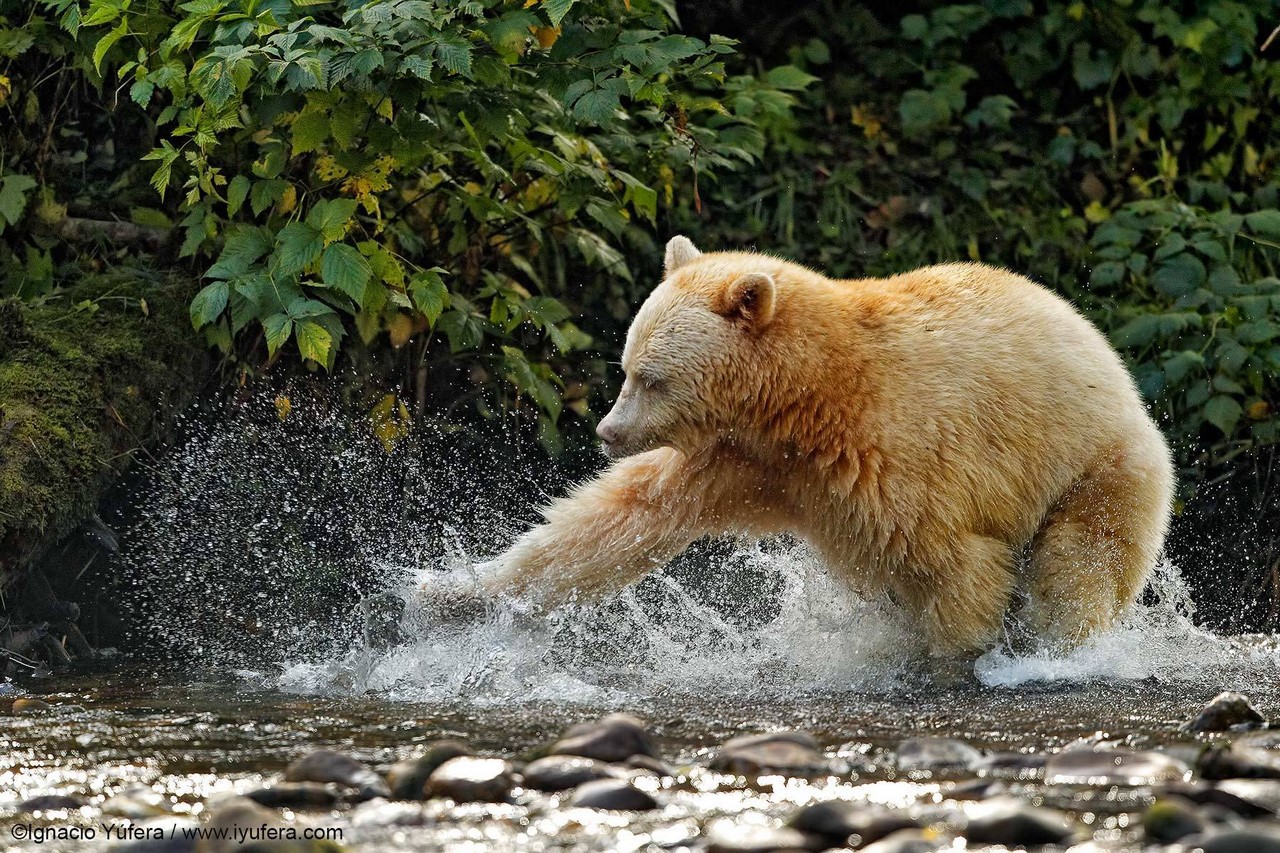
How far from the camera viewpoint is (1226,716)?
12.8ft

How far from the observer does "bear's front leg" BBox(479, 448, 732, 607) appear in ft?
16.9

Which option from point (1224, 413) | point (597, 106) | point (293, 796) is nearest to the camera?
point (293, 796)

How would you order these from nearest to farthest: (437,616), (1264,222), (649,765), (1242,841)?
(1242,841), (649,765), (437,616), (1264,222)

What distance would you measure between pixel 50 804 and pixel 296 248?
2529 millimetres

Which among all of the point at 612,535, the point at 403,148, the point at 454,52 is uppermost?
the point at 454,52

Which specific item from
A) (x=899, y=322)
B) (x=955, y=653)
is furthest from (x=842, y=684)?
(x=899, y=322)

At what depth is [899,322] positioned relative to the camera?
16.4 ft

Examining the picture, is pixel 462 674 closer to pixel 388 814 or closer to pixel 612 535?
pixel 612 535

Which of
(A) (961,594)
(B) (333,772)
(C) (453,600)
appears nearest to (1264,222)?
(A) (961,594)

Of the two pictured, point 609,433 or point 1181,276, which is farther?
point 1181,276

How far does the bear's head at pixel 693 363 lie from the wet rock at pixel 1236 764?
1998 millimetres

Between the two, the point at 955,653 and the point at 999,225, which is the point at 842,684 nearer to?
the point at 955,653

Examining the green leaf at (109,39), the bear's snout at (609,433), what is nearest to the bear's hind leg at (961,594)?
the bear's snout at (609,433)

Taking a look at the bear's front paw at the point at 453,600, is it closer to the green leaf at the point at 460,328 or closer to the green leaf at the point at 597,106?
the green leaf at the point at 460,328
